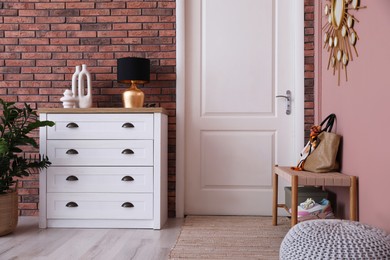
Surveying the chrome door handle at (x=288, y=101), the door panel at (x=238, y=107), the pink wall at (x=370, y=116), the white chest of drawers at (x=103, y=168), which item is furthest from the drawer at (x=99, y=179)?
the pink wall at (x=370, y=116)

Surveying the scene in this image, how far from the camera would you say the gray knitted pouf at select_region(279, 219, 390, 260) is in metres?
1.50

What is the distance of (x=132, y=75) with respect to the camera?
303 cm

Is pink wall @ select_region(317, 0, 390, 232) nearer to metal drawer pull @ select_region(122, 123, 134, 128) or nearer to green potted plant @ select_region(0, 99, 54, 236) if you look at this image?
metal drawer pull @ select_region(122, 123, 134, 128)

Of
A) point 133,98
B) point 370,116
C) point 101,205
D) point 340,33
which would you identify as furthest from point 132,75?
point 370,116

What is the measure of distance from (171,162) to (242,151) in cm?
63

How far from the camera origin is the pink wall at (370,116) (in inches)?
74.9

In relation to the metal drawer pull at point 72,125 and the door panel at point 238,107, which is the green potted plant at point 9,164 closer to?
the metal drawer pull at point 72,125

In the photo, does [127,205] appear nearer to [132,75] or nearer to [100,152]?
[100,152]

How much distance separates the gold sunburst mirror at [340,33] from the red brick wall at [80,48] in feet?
4.21

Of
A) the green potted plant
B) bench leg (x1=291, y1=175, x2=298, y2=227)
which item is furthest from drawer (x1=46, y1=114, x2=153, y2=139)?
bench leg (x1=291, y1=175, x2=298, y2=227)

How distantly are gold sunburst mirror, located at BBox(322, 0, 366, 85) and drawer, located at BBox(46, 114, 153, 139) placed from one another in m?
1.37

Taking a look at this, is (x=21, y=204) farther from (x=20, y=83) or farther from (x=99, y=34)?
(x=99, y=34)

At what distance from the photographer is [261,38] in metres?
3.35

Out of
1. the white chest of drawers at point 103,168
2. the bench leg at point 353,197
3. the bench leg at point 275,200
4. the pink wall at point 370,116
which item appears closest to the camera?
the pink wall at point 370,116
